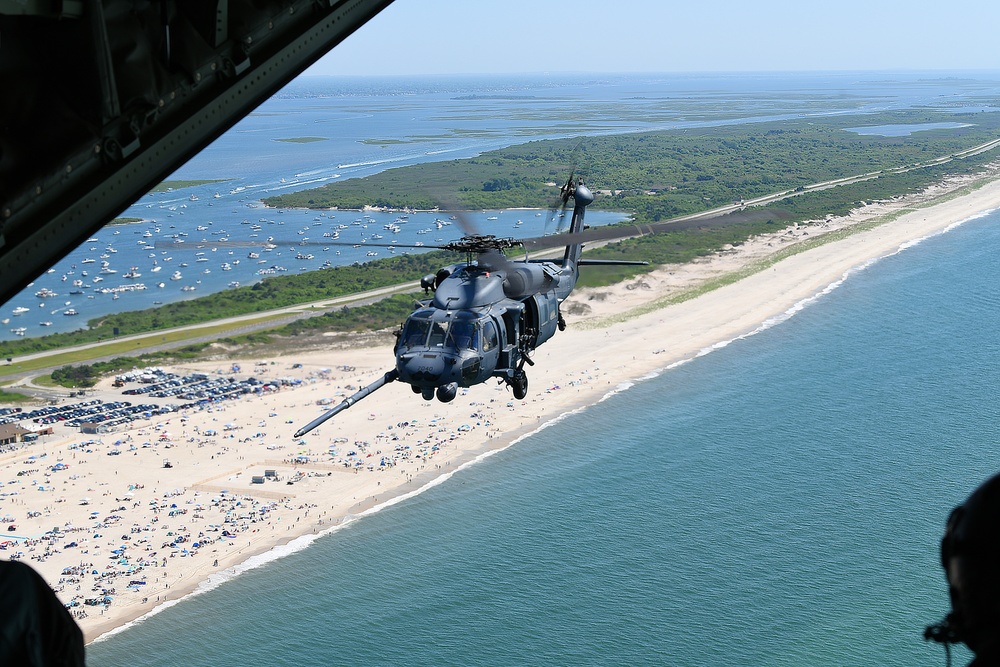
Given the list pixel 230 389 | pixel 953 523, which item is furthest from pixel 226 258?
pixel 953 523

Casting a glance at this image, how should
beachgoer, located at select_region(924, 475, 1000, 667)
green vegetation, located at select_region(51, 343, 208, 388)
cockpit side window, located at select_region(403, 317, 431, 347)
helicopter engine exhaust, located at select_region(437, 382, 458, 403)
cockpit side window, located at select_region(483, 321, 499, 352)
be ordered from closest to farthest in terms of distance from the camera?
beachgoer, located at select_region(924, 475, 1000, 667)
helicopter engine exhaust, located at select_region(437, 382, 458, 403)
cockpit side window, located at select_region(403, 317, 431, 347)
cockpit side window, located at select_region(483, 321, 499, 352)
green vegetation, located at select_region(51, 343, 208, 388)

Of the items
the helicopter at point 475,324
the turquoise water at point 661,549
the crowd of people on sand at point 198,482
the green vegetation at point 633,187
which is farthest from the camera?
the green vegetation at point 633,187

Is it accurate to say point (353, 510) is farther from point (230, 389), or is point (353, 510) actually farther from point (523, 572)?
point (230, 389)

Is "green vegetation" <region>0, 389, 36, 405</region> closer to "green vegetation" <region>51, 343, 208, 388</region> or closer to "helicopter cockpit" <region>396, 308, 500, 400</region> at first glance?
"green vegetation" <region>51, 343, 208, 388</region>

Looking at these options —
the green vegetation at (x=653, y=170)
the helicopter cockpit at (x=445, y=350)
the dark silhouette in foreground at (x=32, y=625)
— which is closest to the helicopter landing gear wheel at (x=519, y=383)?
the helicopter cockpit at (x=445, y=350)

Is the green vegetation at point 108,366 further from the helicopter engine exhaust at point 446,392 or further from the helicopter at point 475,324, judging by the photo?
the helicopter engine exhaust at point 446,392

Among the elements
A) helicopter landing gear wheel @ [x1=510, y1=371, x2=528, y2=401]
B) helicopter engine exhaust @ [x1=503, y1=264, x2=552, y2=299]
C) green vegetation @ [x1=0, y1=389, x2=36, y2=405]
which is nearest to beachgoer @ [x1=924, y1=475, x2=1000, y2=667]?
helicopter engine exhaust @ [x1=503, y1=264, x2=552, y2=299]

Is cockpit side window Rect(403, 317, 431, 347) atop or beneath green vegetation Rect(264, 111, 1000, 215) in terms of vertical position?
atop
